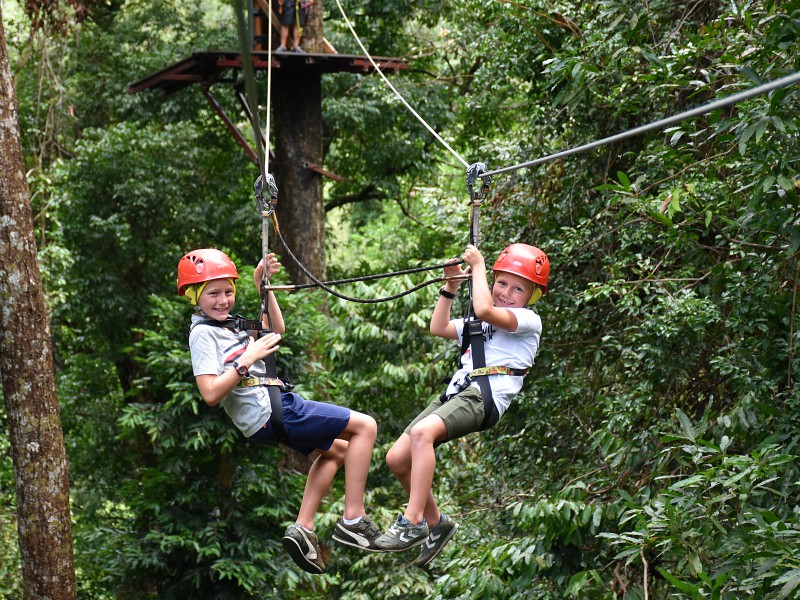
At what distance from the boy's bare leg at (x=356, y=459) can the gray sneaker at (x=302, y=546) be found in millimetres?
188

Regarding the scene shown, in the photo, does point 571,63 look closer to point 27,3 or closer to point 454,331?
point 454,331

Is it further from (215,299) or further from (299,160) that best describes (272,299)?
(299,160)

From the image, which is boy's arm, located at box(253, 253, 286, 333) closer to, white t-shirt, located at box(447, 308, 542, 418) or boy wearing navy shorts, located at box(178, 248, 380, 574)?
boy wearing navy shorts, located at box(178, 248, 380, 574)

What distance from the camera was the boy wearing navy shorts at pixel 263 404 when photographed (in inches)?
164

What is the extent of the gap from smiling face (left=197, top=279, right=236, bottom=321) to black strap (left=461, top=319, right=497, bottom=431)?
0.96 meters

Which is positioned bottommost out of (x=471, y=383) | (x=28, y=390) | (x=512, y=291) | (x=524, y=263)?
(x=28, y=390)

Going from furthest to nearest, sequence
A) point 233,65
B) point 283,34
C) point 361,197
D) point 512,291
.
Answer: point 361,197 → point 283,34 → point 233,65 → point 512,291

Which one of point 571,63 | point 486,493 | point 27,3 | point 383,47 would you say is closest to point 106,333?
point 27,3

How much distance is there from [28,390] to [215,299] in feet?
12.3

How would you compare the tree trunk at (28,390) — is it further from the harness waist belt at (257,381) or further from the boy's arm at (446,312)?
the boy's arm at (446,312)

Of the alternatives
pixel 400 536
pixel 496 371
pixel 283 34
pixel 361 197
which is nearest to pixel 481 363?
pixel 496 371

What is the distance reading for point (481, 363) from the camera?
429cm

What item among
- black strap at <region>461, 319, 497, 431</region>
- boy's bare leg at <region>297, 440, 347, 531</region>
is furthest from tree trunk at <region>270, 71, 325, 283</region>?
black strap at <region>461, 319, 497, 431</region>

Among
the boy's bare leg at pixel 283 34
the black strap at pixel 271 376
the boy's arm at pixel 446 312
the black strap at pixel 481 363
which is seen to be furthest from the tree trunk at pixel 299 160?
the black strap at pixel 481 363
